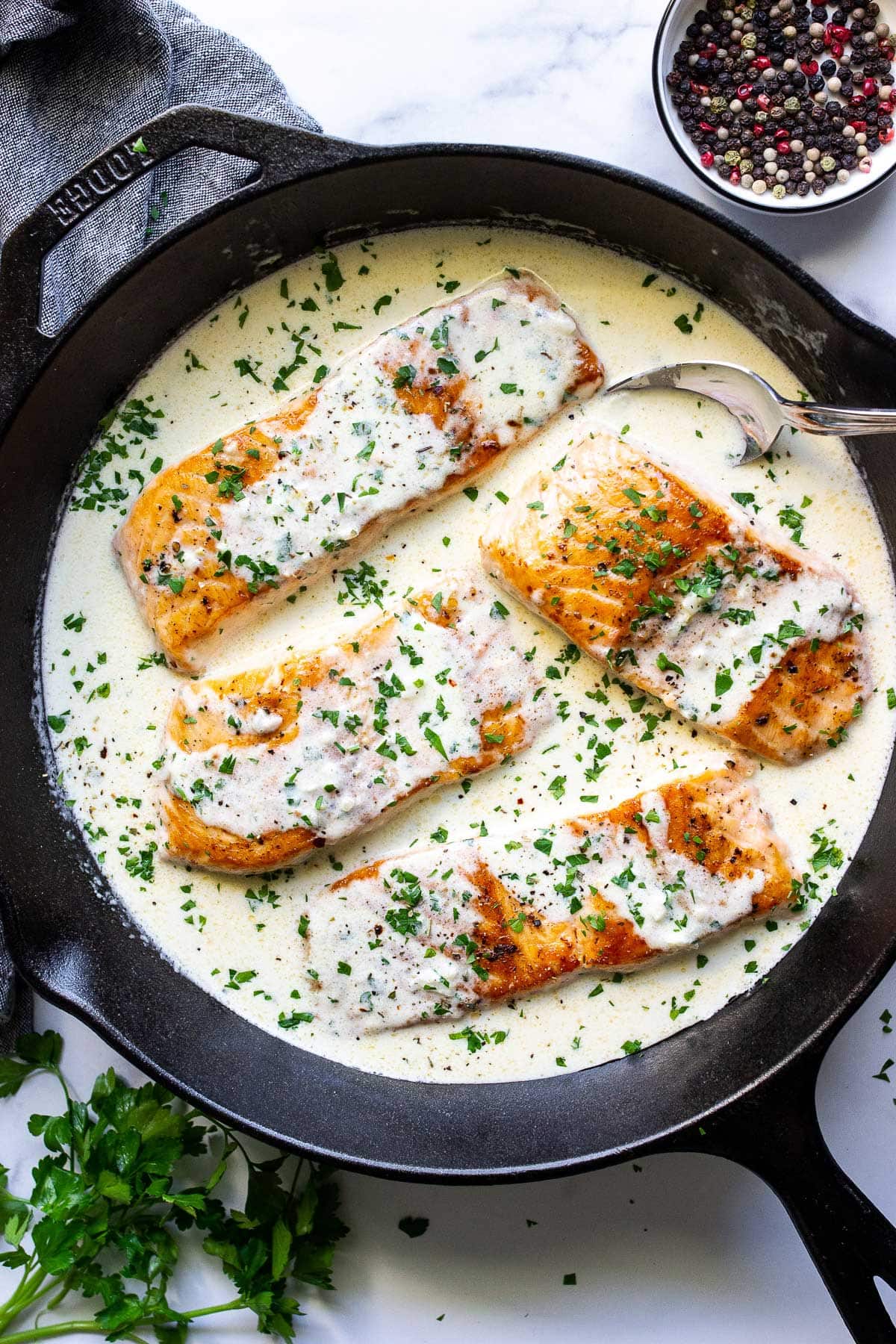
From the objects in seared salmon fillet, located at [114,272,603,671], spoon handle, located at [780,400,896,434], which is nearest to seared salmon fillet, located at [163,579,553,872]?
seared salmon fillet, located at [114,272,603,671]

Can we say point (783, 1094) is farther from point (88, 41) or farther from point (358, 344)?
point (88, 41)

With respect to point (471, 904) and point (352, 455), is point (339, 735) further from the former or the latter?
point (352, 455)

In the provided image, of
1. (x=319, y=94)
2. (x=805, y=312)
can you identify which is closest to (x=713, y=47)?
(x=805, y=312)

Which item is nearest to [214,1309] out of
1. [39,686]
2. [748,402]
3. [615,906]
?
[615,906]

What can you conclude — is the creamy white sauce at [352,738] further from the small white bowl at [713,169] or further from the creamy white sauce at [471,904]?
the small white bowl at [713,169]

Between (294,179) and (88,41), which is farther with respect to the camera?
(88,41)
